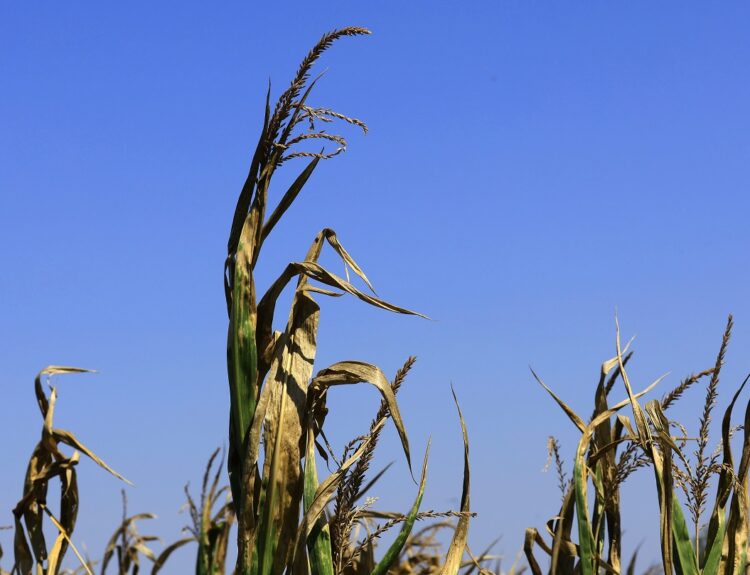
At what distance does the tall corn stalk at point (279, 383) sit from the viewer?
1994mm

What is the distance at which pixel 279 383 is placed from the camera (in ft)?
6.78

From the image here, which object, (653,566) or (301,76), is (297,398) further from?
(653,566)

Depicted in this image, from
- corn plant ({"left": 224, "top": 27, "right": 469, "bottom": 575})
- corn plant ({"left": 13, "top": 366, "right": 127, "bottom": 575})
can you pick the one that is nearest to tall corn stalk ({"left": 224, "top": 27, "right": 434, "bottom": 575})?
corn plant ({"left": 224, "top": 27, "right": 469, "bottom": 575})

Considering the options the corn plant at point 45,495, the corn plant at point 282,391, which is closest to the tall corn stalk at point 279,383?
the corn plant at point 282,391

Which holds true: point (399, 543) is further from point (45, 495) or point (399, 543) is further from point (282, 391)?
point (45, 495)

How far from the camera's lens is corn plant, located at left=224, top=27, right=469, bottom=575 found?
1.99 metres

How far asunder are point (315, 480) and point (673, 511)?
100 cm

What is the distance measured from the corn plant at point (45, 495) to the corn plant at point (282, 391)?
799 mm

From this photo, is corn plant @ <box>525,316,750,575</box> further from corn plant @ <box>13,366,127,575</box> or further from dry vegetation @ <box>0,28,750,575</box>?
corn plant @ <box>13,366,127,575</box>

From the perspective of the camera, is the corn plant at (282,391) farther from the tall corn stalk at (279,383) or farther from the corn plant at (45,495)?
the corn plant at (45,495)

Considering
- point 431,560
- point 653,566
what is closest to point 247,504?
point 653,566

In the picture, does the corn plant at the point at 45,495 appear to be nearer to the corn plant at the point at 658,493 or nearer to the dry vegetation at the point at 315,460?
the dry vegetation at the point at 315,460

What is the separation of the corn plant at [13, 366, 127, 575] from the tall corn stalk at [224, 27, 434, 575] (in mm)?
800

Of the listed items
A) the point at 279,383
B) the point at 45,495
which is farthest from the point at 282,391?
the point at 45,495
